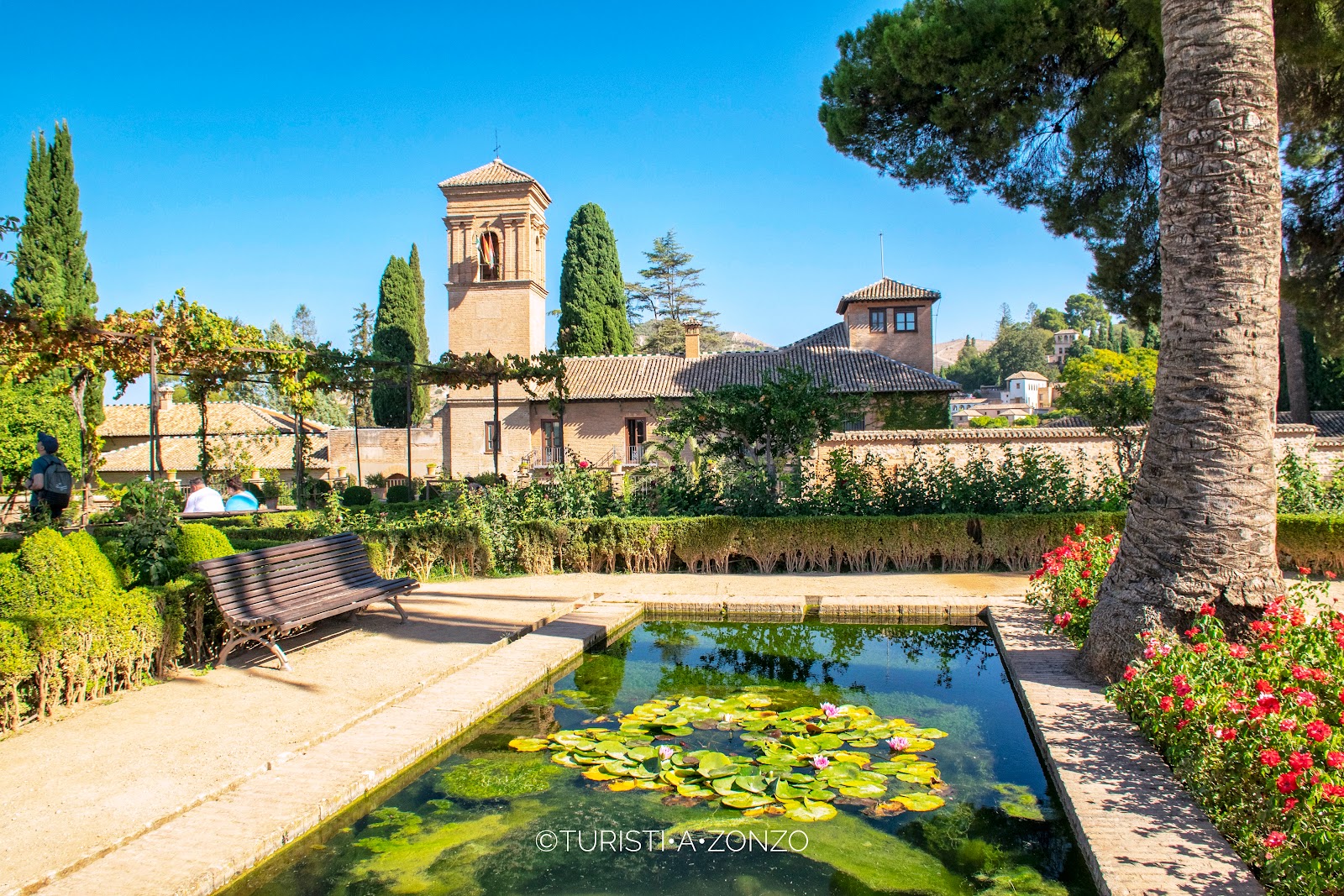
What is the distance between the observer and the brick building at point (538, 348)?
26.4 m

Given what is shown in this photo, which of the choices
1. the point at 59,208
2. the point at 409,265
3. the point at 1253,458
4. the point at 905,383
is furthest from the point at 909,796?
the point at 409,265

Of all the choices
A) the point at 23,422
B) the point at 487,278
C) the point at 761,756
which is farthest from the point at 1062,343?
the point at 761,756

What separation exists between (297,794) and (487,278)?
27264mm

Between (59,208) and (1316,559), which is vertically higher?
(59,208)

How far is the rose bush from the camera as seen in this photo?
5.43 meters

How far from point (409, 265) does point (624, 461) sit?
660 inches

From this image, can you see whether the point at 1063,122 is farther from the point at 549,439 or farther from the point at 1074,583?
the point at 549,439

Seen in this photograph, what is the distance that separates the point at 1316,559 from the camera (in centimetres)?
826

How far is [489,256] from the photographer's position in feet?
95.4

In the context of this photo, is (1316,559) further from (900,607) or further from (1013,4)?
(1013,4)

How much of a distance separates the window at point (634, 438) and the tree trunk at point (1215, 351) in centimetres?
2188

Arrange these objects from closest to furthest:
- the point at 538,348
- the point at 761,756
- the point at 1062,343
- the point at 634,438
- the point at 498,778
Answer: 1. the point at 498,778
2. the point at 761,756
3. the point at 634,438
4. the point at 538,348
5. the point at 1062,343

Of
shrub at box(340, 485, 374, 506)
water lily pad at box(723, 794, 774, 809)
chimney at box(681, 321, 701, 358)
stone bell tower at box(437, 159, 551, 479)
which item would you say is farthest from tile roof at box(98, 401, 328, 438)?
water lily pad at box(723, 794, 774, 809)

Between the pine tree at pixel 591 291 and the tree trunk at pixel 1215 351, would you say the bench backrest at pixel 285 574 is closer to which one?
the tree trunk at pixel 1215 351
